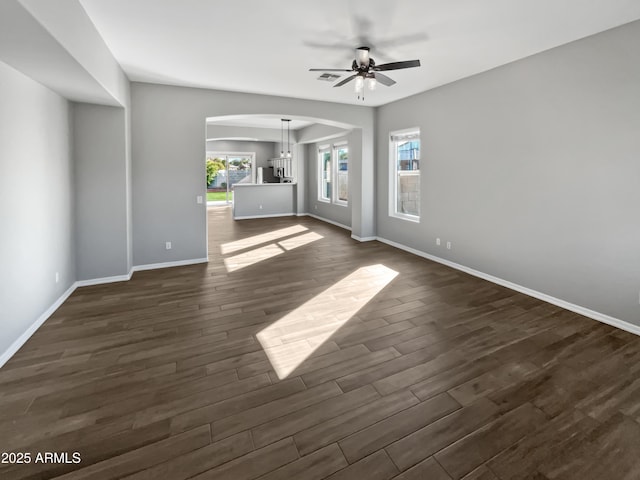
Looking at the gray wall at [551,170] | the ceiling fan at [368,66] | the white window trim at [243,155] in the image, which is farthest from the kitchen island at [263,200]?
the ceiling fan at [368,66]

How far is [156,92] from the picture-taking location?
485cm

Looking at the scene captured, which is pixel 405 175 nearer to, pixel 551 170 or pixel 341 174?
pixel 551 170

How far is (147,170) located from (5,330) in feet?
9.54

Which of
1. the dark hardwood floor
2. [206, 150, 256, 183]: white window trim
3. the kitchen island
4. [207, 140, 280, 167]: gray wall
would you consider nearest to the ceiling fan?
the dark hardwood floor

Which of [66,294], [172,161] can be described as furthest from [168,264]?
[172,161]

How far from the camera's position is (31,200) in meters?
3.02

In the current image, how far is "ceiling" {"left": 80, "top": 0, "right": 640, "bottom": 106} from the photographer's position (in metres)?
2.72

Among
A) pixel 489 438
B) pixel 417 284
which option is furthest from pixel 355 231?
pixel 489 438

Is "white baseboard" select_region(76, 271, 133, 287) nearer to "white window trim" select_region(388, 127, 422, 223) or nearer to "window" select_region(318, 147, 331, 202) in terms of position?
"white window trim" select_region(388, 127, 422, 223)

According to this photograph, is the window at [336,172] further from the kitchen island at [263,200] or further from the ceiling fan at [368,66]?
the ceiling fan at [368,66]

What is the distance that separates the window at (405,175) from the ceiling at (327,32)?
5.22 ft

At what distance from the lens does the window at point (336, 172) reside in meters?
8.94

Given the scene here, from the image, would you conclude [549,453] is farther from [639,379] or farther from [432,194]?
[432,194]

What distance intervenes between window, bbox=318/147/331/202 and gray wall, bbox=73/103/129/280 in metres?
6.05
